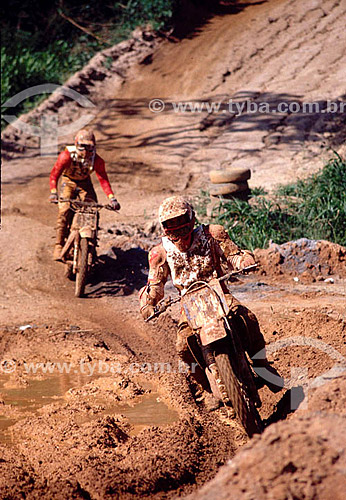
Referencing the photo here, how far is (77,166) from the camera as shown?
927 centimetres

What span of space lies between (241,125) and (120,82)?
200 inches

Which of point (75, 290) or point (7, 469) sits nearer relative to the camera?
point (7, 469)

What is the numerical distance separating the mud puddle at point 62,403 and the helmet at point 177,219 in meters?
1.59

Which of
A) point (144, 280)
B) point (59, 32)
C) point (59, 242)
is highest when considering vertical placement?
point (59, 32)

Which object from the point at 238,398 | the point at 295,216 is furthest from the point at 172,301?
the point at 295,216

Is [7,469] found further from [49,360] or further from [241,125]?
[241,125]

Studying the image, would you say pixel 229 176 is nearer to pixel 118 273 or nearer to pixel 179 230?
pixel 118 273

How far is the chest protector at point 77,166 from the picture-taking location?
30.1 ft

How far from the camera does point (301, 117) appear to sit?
16.2m

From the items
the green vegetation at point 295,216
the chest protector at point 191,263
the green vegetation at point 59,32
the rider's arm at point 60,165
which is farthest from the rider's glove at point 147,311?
the green vegetation at point 59,32

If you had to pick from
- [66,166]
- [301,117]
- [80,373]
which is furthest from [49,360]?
[301,117]

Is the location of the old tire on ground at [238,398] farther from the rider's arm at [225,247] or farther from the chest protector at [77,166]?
the chest protector at [77,166]

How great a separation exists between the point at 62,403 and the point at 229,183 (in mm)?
6322

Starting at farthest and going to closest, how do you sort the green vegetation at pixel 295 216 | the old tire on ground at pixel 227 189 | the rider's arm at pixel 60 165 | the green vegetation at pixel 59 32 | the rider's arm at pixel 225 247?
the green vegetation at pixel 59 32 → the old tire on ground at pixel 227 189 → the green vegetation at pixel 295 216 → the rider's arm at pixel 60 165 → the rider's arm at pixel 225 247
